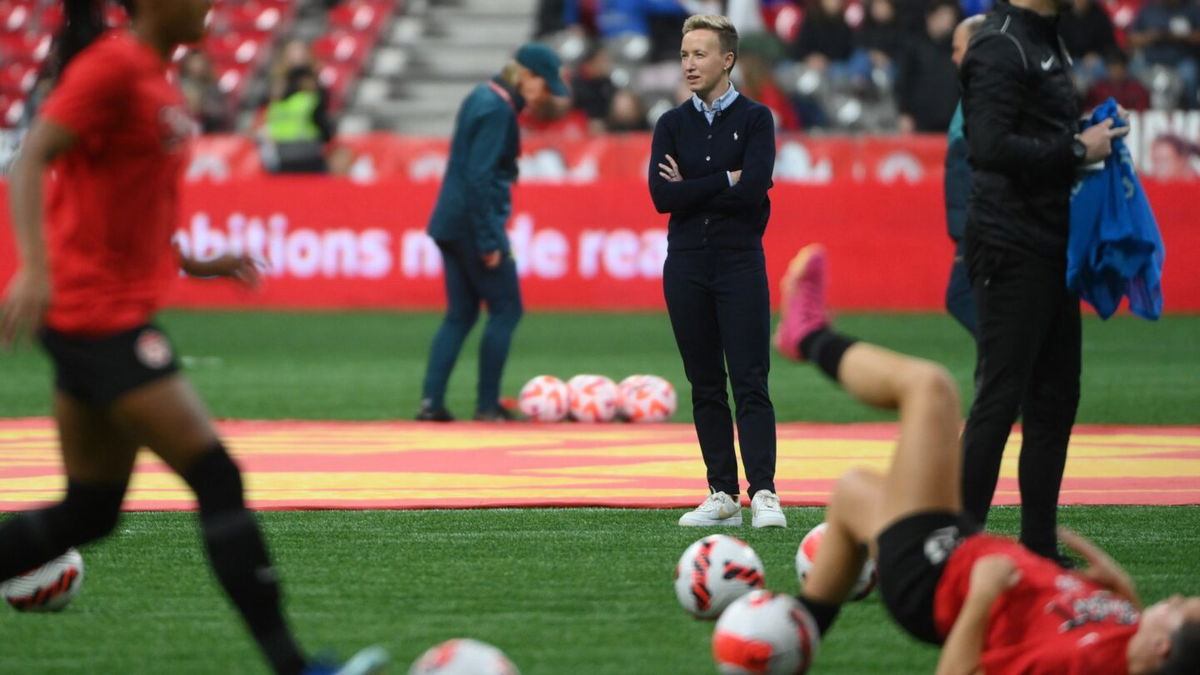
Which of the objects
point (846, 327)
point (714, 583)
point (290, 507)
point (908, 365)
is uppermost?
point (908, 365)

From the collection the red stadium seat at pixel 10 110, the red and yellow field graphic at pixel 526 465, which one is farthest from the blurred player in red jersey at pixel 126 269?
the red stadium seat at pixel 10 110

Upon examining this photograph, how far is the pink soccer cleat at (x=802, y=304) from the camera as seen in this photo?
587 centimetres

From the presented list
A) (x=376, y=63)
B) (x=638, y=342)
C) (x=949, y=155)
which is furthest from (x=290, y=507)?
(x=376, y=63)

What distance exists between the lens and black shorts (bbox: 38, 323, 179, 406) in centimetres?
482

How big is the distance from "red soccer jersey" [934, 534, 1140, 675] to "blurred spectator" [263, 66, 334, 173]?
18.5 m

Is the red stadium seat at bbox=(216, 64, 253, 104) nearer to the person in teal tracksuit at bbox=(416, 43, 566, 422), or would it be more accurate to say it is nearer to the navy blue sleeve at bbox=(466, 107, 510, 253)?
the person in teal tracksuit at bbox=(416, 43, 566, 422)

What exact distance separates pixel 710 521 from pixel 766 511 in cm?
25

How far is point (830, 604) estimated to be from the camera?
5.37 m

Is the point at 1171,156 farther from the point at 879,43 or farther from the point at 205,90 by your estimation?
the point at 205,90

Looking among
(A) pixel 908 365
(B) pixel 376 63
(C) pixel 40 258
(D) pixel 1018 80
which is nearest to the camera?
(C) pixel 40 258

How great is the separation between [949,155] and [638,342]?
720 centimetres

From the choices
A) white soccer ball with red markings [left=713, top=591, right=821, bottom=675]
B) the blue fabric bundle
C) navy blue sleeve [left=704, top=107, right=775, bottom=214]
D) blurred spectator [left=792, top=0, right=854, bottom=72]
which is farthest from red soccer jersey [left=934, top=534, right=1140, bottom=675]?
blurred spectator [left=792, top=0, right=854, bottom=72]

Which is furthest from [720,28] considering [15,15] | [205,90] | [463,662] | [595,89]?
[15,15]

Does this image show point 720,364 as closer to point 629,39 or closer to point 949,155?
point 949,155
